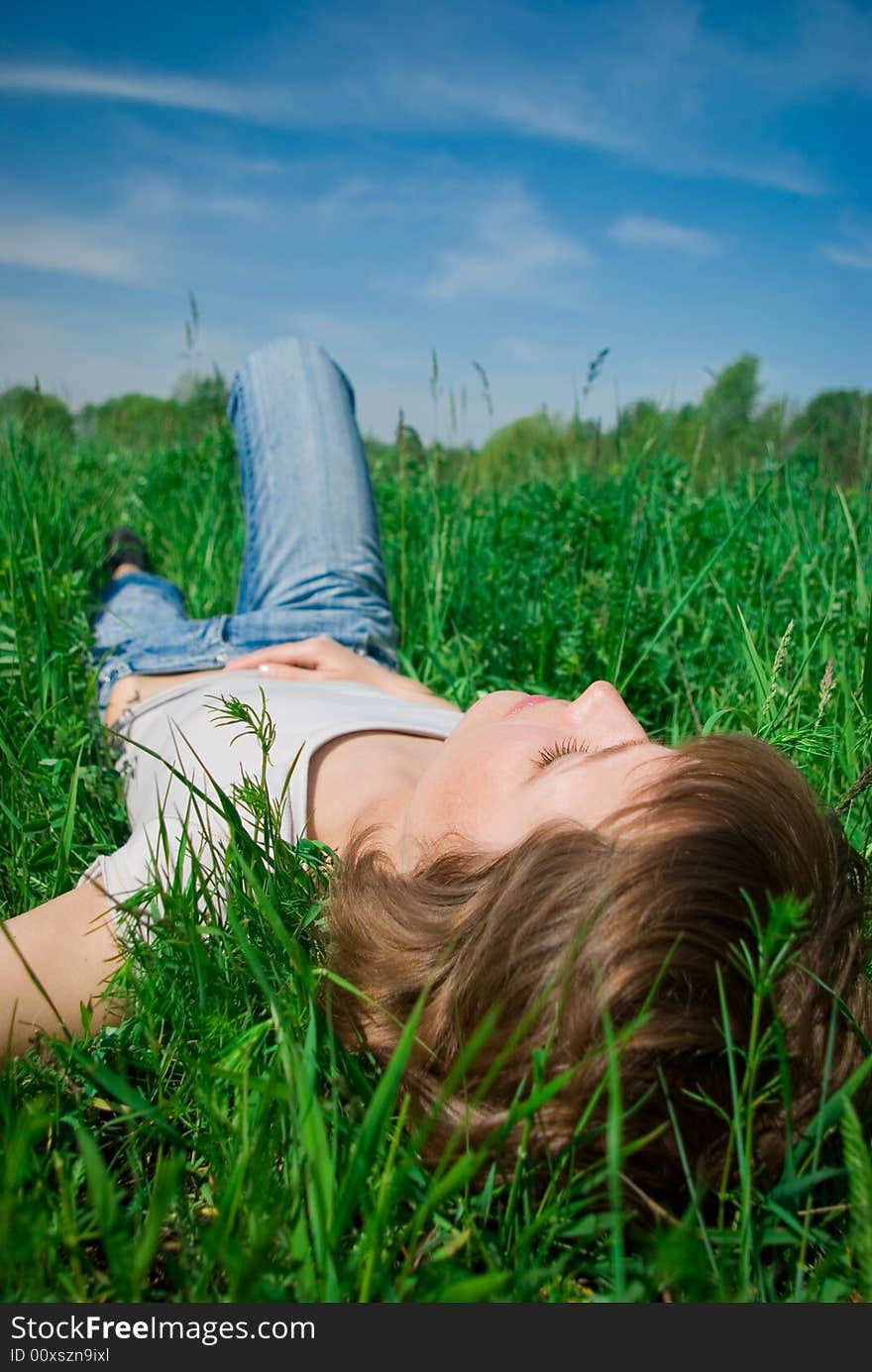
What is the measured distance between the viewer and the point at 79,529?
10.4 feet

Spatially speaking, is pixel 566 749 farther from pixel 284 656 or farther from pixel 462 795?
pixel 284 656

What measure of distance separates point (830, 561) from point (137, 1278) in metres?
2.84

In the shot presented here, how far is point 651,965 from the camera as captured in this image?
3.41ft

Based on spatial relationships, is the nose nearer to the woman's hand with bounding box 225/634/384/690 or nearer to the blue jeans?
the woman's hand with bounding box 225/634/384/690

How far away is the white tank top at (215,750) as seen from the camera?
149 centimetres

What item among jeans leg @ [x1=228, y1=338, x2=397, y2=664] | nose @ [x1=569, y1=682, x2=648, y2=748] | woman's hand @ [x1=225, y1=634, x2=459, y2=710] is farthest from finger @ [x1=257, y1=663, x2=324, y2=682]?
nose @ [x1=569, y1=682, x2=648, y2=748]

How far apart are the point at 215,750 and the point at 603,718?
2.69 ft

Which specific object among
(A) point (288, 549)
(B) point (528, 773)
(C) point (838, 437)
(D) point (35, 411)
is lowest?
(B) point (528, 773)

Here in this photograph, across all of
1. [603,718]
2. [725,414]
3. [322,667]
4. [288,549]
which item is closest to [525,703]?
[603,718]

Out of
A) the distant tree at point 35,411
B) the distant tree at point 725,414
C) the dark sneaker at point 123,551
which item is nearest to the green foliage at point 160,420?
the distant tree at point 35,411

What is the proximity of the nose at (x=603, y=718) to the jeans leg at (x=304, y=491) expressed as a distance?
4.62ft

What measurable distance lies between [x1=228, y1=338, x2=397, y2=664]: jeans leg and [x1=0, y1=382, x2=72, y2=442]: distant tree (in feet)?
2.46

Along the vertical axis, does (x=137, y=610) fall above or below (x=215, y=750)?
above

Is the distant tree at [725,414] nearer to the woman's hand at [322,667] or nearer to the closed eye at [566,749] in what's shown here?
the woman's hand at [322,667]
